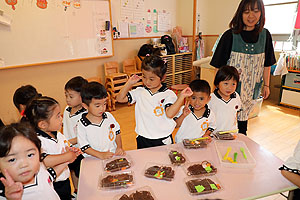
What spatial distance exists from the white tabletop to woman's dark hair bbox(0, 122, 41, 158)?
0.33 meters

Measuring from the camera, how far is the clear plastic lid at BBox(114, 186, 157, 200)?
0.92 meters

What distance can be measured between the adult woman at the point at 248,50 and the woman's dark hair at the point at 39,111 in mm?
1463

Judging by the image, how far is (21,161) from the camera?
0.87m

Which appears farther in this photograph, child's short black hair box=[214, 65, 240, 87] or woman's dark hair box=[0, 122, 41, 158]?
child's short black hair box=[214, 65, 240, 87]

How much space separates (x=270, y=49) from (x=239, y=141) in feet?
3.38

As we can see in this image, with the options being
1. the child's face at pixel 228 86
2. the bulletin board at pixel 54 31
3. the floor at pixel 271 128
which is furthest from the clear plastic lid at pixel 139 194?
the bulletin board at pixel 54 31

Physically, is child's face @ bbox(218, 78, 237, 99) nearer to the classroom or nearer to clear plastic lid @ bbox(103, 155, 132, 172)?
the classroom

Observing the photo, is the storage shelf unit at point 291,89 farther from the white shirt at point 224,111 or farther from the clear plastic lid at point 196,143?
the clear plastic lid at point 196,143

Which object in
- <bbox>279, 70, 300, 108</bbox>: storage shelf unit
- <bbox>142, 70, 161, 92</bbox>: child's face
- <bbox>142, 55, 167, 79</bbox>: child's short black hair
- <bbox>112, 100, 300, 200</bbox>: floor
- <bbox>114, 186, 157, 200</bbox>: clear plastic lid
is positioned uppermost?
<bbox>142, 55, 167, 79</bbox>: child's short black hair

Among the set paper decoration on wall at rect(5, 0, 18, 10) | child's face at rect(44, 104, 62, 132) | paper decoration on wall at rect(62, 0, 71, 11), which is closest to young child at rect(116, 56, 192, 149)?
child's face at rect(44, 104, 62, 132)

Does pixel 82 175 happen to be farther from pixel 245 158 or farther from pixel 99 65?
pixel 99 65

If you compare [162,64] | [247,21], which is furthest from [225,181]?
[247,21]

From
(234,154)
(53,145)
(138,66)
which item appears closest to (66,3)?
(138,66)

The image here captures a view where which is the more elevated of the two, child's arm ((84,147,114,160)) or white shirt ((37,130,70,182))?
white shirt ((37,130,70,182))
